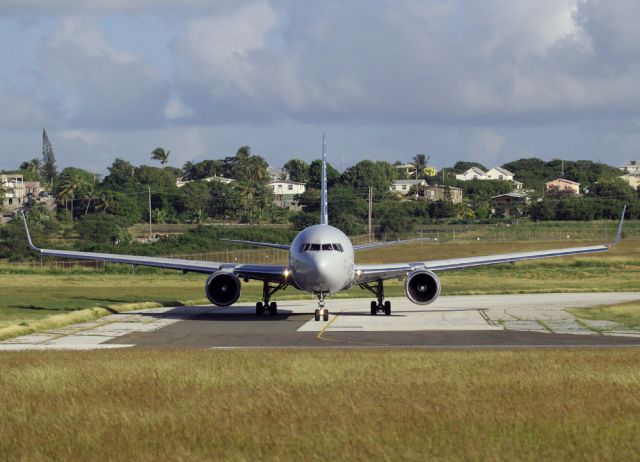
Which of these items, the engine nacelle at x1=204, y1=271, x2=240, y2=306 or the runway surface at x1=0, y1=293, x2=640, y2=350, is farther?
the engine nacelle at x1=204, y1=271, x2=240, y2=306

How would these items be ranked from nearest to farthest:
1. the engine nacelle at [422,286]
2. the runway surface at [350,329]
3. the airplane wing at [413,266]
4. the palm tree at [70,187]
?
the runway surface at [350,329] < the engine nacelle at [422,286] < the airplane wing at [413,266] < the palm tree at [70,187]

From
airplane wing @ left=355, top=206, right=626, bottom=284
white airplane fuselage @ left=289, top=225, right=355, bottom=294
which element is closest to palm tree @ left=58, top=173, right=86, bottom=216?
airplane wing @ left=355, top=206, right=626, bottom=284

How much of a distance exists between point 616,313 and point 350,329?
1335 cm

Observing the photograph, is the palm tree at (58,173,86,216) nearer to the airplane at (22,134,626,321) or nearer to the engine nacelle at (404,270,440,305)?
the airplane at (22,134,626,321)

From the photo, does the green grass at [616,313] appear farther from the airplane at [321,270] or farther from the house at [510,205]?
the house at [510,205]

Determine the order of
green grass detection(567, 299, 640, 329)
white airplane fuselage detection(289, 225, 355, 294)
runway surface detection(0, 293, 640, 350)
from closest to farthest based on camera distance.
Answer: runway surface detection(0, 293, 640, 350) → white airplane fuselage detection(289, 225, 355, 294) → green grass detection(567, 299, 640, 329)

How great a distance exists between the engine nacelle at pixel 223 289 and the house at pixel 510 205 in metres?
138

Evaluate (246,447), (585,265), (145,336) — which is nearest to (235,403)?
(246,447)

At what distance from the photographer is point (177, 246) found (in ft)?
353

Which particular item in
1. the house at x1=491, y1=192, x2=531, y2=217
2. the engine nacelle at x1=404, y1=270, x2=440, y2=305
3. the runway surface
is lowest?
the runway surface

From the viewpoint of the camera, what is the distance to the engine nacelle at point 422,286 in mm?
44469

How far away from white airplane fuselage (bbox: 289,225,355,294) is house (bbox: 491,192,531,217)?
13903 centimetres

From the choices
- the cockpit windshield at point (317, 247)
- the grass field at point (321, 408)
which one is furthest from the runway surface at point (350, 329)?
the grass field at point (321, 408)

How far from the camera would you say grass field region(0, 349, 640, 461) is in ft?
44.4
